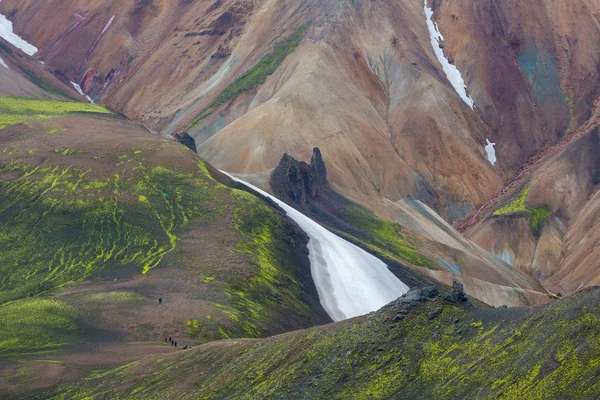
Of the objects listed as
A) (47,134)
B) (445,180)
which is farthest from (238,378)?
(445,180)

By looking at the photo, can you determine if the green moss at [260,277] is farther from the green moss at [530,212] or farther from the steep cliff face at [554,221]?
the green moss at [530,212]

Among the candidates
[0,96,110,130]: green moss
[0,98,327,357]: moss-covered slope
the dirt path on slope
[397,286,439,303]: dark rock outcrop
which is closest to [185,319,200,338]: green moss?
[0,98,327,357]: moss-covered slope

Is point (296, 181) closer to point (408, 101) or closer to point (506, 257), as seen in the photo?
point (506, 257)

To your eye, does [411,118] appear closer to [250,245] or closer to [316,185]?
[316,185]

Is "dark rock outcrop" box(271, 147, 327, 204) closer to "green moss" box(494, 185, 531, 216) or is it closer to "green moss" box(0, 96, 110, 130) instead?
"green moss" box(0, 96, 110, 130)

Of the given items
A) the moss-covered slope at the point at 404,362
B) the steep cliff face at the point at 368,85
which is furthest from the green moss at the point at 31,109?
the moss-covered slope at the point at 404,362
